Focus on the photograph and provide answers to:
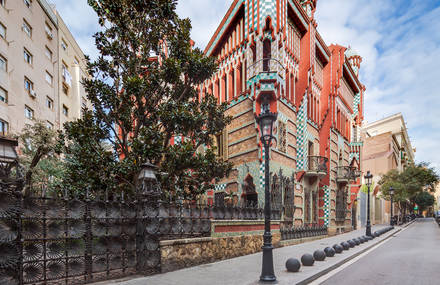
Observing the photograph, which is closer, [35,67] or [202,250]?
[202,250]

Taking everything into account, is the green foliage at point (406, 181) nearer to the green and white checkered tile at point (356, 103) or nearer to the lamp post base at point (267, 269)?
the green and white checkered tile at point (356, 103)

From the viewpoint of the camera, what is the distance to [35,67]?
2434 cm

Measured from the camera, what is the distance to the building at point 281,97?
15398 millimetres

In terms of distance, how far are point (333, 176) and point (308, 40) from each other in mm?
10892

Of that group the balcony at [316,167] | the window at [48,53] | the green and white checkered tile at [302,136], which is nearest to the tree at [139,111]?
the green and white checkered tile at [302,136]

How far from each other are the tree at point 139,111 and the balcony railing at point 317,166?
29.7ft

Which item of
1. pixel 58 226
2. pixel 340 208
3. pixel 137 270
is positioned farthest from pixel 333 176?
pixel 58 226

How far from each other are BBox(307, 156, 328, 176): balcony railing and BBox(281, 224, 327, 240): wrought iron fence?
10.4ft

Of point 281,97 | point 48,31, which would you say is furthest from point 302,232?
point 48,31

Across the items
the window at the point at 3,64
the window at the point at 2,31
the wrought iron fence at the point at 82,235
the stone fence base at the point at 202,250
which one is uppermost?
the window at the point at 2,31

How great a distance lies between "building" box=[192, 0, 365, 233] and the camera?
15.4 m

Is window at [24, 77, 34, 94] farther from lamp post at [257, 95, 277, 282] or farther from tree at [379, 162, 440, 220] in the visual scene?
tree at [379, 162, 440, 220]

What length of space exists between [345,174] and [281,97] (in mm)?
12270

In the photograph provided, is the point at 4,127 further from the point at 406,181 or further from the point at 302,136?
the point at 406,181
